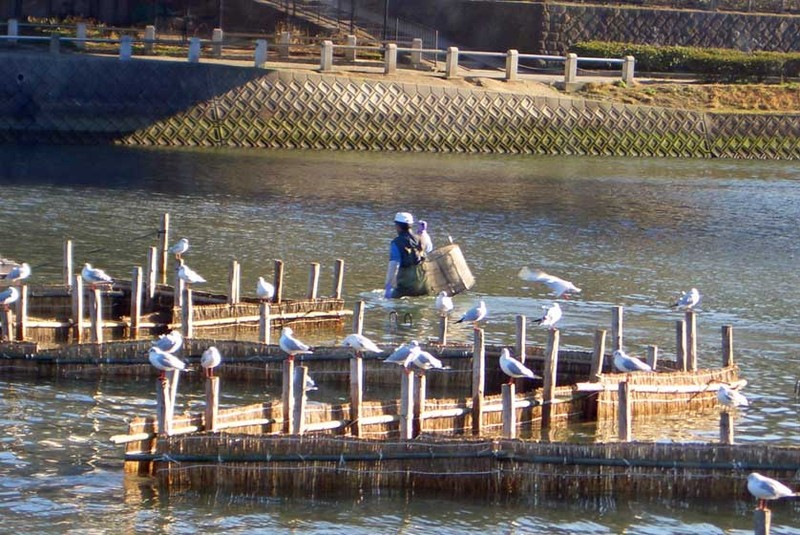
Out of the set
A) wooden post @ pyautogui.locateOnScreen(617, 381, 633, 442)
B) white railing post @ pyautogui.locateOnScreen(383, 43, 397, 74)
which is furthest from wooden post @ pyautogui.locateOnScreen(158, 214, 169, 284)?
white railing post @ pyautogui.locateOnScreen(383, 43, 397, 74)

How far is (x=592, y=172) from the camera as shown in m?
46.5

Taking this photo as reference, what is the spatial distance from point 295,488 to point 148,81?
32823 mm

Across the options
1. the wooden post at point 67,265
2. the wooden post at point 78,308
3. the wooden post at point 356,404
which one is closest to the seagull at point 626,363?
the wooden post at point 356,404

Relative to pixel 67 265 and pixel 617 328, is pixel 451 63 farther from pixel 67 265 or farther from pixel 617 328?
pixel 617 328

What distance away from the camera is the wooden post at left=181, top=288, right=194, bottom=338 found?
21.8 meters

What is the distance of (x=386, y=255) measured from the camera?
104 ft

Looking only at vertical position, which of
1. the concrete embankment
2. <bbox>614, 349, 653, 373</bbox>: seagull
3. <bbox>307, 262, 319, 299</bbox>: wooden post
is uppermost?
the concrete embankment

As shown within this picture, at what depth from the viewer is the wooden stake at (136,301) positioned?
2234 cm

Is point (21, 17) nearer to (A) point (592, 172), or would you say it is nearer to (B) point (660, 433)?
(A) point (592, 172)

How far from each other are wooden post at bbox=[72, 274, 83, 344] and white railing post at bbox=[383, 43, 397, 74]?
2796cm

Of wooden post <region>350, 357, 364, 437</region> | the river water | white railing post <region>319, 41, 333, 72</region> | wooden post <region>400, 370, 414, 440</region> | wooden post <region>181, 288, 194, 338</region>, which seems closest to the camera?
the river water

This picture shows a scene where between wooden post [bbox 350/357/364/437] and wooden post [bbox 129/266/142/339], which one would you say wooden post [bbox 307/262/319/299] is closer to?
wooden post [bbox 129/266/142/339]

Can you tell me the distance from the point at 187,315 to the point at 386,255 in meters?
10.3

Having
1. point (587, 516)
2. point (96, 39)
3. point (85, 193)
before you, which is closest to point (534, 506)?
point (587, 516)
